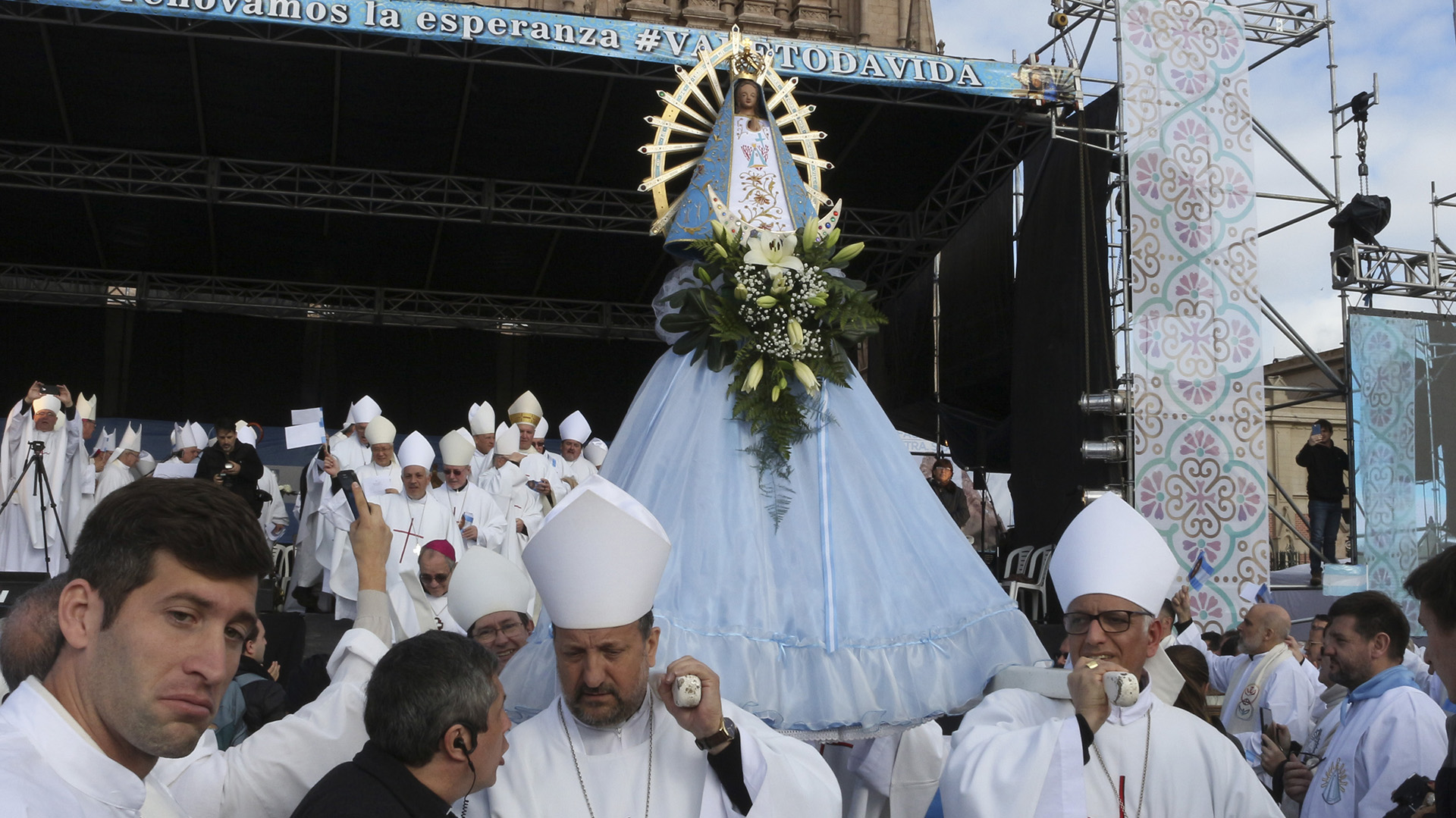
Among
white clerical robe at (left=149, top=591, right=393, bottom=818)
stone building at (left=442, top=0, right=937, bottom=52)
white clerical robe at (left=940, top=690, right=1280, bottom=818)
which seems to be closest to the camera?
white clerical robe at (left=940, top=690, right=1280, bottom=818)

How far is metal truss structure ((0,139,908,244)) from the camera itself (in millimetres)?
12578

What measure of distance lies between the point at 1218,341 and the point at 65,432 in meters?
9.50

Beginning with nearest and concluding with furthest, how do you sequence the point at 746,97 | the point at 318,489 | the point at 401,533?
the point at 746,97 < the point at 401,533 < the point at 318,489

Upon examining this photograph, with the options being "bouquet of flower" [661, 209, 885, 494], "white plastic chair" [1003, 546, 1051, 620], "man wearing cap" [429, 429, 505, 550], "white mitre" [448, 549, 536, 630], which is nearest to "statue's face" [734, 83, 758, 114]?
"bouquet of flower" [661, 209, 885, 494]

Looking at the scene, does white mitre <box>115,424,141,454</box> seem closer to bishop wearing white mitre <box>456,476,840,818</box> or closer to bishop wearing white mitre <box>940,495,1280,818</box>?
bishop wearing white mitre <box>456,476,840,818</box>

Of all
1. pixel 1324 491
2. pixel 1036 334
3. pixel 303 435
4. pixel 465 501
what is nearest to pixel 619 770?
pixel 465 501

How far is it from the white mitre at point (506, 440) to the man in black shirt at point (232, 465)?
198cm

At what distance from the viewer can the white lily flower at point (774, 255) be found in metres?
3.60

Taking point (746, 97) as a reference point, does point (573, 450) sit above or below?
below

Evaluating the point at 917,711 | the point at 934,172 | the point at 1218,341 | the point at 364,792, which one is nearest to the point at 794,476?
the point at 917,711

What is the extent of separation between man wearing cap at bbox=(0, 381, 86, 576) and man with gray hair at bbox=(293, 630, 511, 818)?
9.11m

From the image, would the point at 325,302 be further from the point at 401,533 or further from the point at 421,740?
the point at 421,740

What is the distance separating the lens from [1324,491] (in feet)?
33.3

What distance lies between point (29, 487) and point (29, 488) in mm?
13
